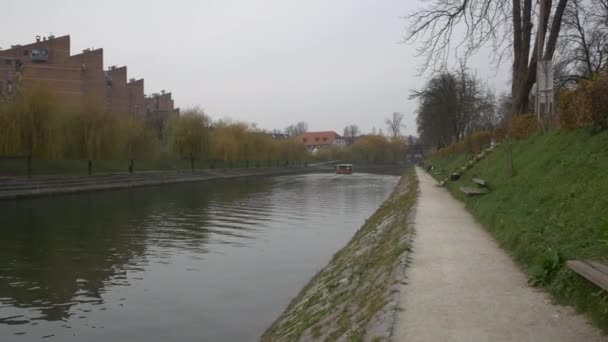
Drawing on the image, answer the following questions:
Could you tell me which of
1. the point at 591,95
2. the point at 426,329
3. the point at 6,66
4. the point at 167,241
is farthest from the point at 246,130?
the point at 426,329

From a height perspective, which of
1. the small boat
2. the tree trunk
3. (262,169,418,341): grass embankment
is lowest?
(262,169,418,341): grass embankment

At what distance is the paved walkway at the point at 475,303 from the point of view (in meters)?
4.40

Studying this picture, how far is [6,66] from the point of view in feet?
186

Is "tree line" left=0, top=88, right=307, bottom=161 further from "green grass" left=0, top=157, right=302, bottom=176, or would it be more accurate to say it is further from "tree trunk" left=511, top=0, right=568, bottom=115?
"tree trunk" left=511, top=0, right=568, bottom=115

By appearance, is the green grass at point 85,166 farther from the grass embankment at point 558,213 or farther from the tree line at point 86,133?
the grass embankment at point 558,213

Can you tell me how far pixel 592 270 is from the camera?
181 inches

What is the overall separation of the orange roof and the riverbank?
101 m

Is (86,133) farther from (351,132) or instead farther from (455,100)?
(351,132)

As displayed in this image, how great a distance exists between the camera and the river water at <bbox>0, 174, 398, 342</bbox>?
828 cm

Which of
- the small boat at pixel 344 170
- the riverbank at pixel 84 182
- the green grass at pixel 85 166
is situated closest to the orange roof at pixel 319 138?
the small boat at pixel 344 170

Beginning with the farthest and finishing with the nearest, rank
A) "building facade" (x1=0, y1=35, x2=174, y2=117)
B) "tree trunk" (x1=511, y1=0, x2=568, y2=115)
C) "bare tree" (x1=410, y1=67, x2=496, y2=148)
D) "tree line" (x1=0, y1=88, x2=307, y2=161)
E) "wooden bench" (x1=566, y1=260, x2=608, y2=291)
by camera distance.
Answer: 1. "building facade" (x1=0, y1=35, x2=174, y2=117)
2. "bare tree" (x1=410, y1=67, x2=496, y2=148)
3. "tree line" (x1=0, y1=88, x2=307, y2=161)
4. "tree trunk" (x1=511, y1=0, x2=568, y2=115)
5. "wooden bench" (x1=566, y1=260, x2=608, y2=291)

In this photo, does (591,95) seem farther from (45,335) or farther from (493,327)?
(45,335)

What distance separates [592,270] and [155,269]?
32.3 ft

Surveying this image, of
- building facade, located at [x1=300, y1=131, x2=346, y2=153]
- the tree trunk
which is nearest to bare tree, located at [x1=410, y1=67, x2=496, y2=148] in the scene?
the tree trunk
